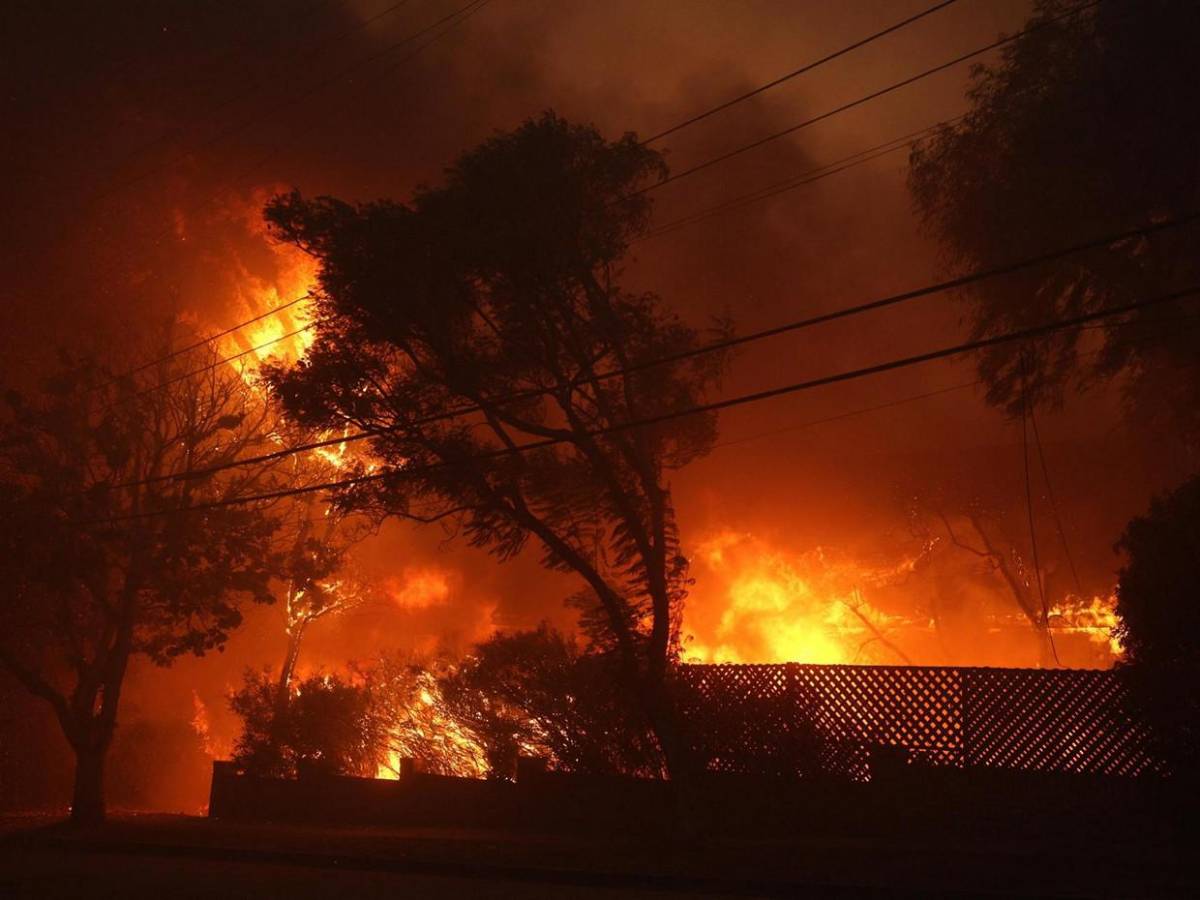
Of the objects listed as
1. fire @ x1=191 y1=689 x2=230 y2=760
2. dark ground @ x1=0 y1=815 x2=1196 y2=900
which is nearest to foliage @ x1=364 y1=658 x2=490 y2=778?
dark ground @ x1=0 y1=815 x2=1196 y2=900

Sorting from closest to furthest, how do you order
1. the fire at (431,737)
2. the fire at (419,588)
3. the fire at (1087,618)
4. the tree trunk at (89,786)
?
the fire at (431,737) → the tree trunk at (89,786) → the fire at (1087,618) → the fire at (419,588)

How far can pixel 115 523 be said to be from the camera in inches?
831

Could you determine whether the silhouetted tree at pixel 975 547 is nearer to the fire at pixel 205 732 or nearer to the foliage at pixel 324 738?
the foliage at pixel 324 738

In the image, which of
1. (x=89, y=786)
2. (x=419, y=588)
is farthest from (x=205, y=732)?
(x=89, y=786)

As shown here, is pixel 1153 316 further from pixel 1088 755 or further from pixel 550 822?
pixel 550 822

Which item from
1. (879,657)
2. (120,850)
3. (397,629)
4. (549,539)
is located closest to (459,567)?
(397,629)

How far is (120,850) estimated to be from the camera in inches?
635

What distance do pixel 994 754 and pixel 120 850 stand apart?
12579mm

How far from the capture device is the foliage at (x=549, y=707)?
15.2 m

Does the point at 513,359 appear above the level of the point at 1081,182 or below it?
below

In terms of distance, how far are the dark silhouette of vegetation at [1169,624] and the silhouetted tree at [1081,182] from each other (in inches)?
191

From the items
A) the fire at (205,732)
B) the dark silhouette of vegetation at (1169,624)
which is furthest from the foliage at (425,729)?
the fire at (205,732)

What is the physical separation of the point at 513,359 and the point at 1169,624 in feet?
27.6

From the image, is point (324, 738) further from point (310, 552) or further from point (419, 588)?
point (419, 588)
